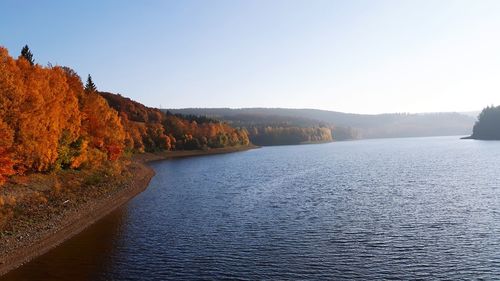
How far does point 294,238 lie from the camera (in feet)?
120

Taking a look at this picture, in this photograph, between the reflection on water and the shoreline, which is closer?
the reflection on water

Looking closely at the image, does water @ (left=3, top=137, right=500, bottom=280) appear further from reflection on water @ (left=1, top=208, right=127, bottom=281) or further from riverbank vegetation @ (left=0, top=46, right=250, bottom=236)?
riverbank vegetation @ (left=0, top=46, right=250, bottom=236)

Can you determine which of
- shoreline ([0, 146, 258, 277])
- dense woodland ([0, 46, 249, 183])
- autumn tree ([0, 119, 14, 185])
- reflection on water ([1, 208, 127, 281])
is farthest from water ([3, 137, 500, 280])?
dense woodland ([0, 46, 249, 183])

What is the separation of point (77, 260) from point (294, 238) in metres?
17.9

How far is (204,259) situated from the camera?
105 ft

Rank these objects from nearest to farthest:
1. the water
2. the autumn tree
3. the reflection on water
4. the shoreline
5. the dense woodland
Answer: the water → the reflection on water → the shoreline → the autumn tree → the dense woodland

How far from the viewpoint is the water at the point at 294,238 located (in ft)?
95.3

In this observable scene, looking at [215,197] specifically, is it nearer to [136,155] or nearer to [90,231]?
[90,231]

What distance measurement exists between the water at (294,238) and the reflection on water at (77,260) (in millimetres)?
83

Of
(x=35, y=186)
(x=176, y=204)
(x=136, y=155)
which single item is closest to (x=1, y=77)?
(x=35, y=186)

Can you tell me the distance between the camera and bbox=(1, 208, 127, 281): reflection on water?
2936 cm

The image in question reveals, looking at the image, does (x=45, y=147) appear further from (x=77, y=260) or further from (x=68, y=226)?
(x=77, y=260)

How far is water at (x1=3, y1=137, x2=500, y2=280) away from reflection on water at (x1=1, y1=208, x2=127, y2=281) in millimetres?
83

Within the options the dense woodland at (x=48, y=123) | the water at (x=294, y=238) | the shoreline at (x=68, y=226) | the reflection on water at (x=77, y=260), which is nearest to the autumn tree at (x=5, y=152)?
the dense woodland at (x=48, y=123)
